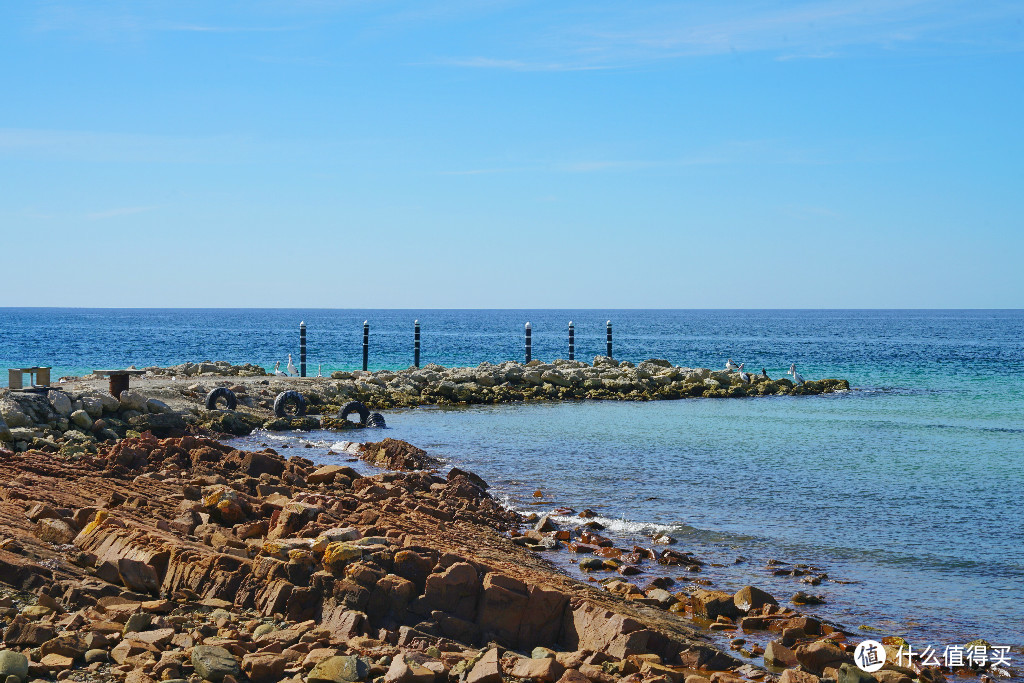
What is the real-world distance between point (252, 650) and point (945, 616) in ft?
17.8

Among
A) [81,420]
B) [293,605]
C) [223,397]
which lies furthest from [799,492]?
[223,397]

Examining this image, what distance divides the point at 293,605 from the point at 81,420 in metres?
10.0

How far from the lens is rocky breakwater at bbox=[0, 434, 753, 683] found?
4988 mm

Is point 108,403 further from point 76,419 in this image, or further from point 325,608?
point 325,608

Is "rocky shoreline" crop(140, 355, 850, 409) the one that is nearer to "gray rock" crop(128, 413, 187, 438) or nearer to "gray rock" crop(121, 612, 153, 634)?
"gray rock" crop(128, 413, 187, 438)

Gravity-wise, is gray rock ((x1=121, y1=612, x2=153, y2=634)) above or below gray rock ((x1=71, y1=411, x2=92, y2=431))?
below

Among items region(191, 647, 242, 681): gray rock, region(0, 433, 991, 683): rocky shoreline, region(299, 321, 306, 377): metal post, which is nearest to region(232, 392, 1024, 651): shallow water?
region(0, 433, 991, 683): rocky shoreline

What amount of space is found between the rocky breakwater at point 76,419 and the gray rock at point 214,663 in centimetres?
775

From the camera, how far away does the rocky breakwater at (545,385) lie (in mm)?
22719

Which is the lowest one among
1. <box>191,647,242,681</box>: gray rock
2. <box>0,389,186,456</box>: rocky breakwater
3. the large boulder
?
the large boulder

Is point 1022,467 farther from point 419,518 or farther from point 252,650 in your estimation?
point 252,650

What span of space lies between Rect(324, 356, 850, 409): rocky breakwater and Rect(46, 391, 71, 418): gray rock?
715 centimetres

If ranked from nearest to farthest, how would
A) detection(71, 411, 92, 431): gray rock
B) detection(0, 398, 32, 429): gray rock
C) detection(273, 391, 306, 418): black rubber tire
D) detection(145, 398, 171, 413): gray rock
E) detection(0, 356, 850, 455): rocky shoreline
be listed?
1. detection(0, 398, 32, 429): gray rock
2. detection(0, 356, 850, 455): rocky shoreline
3. detection(71, 411, 92, 431): gray rock
4. detection(145, 398, 171, 413): gray rock
5. detection(273, 391, 306, 418): black rubber tire

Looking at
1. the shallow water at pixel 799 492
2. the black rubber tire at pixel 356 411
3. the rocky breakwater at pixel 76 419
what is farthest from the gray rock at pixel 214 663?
the black rubber tire at pixel 356 411
